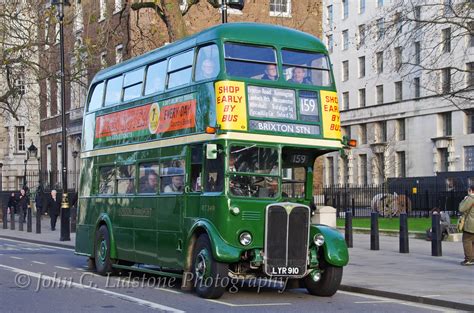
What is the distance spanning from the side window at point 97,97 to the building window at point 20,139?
58.7 m

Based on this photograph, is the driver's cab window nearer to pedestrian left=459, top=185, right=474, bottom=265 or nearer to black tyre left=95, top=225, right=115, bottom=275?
black tyre left=95, top=225, right=115, bottom=275

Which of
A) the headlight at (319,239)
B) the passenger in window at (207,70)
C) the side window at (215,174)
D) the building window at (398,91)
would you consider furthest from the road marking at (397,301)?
the building window at (398,91)

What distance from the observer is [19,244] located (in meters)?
29.2

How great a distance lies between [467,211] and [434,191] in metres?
28.0

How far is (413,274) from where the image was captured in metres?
17.4

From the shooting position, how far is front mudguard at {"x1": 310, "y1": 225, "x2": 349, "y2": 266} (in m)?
13.8

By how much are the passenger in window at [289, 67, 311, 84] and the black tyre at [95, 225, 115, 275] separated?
571 centimetres

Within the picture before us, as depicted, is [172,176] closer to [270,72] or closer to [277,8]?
[270,72]

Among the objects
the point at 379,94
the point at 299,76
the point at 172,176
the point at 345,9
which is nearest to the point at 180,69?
the point at 172,176

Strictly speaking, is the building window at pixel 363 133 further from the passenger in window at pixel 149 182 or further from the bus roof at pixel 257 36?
the bus roof at pixel 257 36

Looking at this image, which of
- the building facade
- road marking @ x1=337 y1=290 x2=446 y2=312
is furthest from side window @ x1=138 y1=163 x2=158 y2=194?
the building facade

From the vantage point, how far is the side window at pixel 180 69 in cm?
1492

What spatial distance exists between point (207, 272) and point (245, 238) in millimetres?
776

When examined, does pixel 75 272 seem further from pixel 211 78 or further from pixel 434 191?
pixel 434 191
